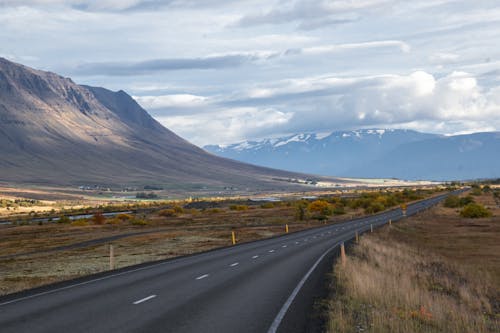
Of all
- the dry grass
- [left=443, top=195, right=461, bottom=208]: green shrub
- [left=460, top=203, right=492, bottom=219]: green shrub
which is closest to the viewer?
the dry grass

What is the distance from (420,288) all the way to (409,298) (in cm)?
388

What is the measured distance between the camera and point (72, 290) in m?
19.9

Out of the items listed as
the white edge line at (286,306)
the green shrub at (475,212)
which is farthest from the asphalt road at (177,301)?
the green shrub at (475,212)

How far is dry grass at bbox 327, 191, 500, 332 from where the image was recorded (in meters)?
13.2

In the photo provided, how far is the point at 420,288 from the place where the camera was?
2008 centimetres

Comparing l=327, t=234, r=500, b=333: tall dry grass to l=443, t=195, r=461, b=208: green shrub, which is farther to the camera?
l=443, t=195, r=461, b=208: green shrub

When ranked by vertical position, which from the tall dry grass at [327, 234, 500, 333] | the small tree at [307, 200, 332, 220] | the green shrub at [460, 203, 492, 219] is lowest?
the tall dry grass at [327, 234, 500, 333]

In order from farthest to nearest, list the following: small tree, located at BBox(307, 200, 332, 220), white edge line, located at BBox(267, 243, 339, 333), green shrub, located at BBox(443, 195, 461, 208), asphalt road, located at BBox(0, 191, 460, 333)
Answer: small tree, located at BBox(307, 200, 332, 220), green shrub, located at BBox(443, 195, 461, 208), asphalt road, located at BBox(0, 191, 460, 333), white edge line, located at BBox(267, 243, 339, 333)

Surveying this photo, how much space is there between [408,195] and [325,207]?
144 feet

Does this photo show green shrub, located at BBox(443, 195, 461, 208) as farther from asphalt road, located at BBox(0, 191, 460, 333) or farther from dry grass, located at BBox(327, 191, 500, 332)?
asphalt road, located at BBox(0, 191, 460, 333)

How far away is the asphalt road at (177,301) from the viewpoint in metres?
13.4

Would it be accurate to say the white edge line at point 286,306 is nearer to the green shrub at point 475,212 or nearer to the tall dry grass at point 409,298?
the tall dry grass at point 409,298

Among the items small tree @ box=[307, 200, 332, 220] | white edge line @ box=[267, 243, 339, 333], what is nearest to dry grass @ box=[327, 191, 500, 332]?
white edge line @ box=[267, 243, 339, 333]

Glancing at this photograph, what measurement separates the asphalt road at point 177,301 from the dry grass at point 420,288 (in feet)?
3.20
